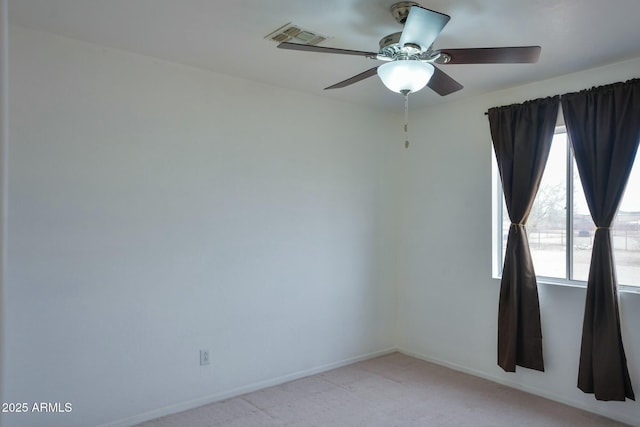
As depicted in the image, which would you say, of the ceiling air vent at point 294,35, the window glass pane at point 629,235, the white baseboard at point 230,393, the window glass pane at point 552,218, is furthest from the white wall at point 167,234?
the window glass pane at point 629,235

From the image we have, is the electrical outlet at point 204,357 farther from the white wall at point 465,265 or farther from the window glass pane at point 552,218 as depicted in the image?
the window glass pane at point 552,218

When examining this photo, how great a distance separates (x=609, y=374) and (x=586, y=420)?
379 millimetres

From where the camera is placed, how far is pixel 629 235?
3.21m

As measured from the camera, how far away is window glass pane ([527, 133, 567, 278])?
11.7ft

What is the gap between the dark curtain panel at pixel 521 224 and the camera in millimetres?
3553

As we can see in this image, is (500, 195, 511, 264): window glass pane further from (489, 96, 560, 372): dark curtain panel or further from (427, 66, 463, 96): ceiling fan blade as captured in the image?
(427, 66, 463, 96): ceiling fan blade

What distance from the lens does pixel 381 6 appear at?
232 centimetres

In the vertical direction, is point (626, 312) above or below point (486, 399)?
above

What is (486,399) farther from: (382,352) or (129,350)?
(129,350)

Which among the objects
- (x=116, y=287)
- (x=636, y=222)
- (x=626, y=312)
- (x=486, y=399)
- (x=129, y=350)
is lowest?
(x=486, y=399)

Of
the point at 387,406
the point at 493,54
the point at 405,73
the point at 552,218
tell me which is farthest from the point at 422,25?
the point at 387,406

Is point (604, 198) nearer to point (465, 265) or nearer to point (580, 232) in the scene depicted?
point (580, 232)

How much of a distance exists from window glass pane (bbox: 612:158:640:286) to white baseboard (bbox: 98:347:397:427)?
2370 millimetres

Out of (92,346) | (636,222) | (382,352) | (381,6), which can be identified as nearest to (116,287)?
(92,346)
